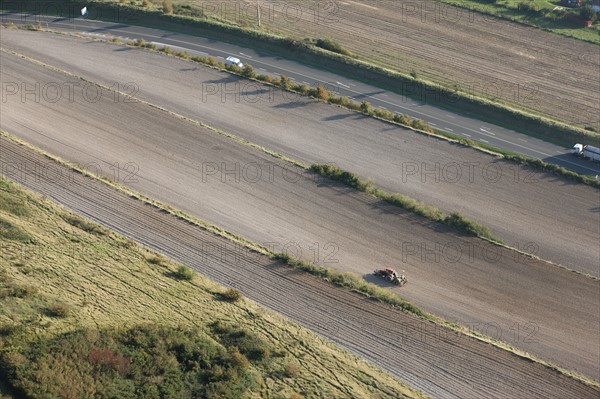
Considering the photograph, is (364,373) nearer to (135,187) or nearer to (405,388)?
(405,388)

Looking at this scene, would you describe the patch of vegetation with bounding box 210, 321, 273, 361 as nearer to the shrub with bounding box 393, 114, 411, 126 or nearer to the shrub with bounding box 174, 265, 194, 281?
the shrub with bounding box 174, 265, 194, 281

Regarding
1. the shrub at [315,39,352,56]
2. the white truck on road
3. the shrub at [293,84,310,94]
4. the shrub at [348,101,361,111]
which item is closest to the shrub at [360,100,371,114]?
the shrub at [348,101,361,111]

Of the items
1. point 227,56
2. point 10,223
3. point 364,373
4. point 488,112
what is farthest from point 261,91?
point 364,373

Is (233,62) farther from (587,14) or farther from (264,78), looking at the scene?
(587,14)

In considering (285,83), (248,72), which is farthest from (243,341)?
(248,72)

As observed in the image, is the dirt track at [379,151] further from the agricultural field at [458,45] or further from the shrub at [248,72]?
the agricultural field at [458,45]
